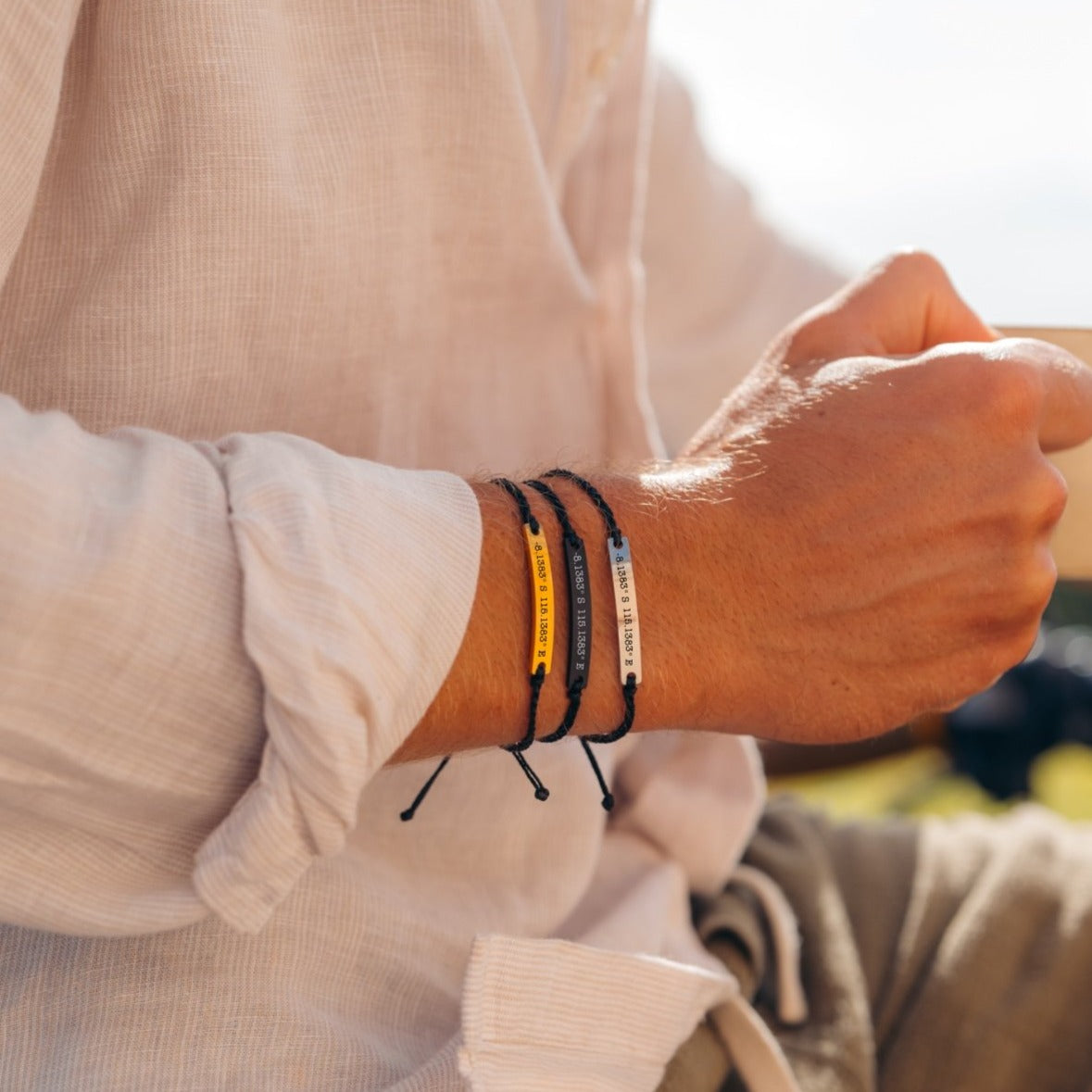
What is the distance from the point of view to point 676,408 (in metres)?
1.02

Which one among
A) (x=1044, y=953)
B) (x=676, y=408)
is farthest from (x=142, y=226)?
Result: (x=1044, y=953)

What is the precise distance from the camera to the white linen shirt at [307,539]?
41 cm

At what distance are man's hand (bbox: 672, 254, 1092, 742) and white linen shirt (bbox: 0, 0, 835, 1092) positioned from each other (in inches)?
5.7

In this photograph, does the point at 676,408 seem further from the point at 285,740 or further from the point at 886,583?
the point at 285,740

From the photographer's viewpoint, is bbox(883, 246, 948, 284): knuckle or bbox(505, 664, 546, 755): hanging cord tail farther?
bbox(883, 246, 948, 284): knuckle

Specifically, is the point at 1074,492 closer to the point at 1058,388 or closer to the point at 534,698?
the point at 1058,388

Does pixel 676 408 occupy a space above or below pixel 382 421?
below

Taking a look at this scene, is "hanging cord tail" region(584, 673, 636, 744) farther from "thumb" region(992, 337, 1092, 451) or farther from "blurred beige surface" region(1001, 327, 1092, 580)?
"blurred beige surface" region(1001, 327, 1092, 580)

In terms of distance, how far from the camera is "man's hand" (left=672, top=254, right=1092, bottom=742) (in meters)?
0.51

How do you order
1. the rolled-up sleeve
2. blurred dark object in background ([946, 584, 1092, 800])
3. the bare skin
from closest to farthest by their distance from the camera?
1. the rolled-up sleeve
2. the bare skin
3. blurred dark object in background ([946, 584, 1092, 800])

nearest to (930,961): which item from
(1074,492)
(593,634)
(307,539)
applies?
(1074,492)

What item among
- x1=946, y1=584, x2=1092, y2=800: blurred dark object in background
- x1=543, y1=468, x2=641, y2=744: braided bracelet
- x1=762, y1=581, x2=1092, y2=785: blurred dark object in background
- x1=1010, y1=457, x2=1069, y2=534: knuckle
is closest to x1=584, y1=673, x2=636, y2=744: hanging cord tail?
x1=543, y1=468, x2=641, y2=744: braided bracelet

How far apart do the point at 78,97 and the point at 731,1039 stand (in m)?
0.59

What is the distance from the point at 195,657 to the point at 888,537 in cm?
31
